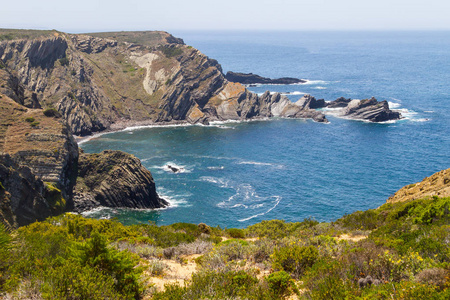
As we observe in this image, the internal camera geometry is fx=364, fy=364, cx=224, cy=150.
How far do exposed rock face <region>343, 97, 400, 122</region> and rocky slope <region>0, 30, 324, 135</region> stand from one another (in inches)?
666

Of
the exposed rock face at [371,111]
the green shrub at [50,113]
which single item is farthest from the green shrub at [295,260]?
the exposed rock face at [371,111]

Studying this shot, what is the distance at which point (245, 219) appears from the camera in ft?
214

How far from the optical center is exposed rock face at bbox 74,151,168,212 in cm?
7431

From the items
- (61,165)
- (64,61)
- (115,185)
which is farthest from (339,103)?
(61,165)

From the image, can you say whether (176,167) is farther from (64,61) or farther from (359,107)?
(64,61)

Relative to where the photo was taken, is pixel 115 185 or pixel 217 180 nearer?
pixel 115 185

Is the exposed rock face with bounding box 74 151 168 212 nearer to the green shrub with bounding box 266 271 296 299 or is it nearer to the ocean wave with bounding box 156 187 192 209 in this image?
the ocean wave with bounding box 156 187 192 209

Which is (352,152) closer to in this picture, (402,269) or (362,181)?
(362,181)

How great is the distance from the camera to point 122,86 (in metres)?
156

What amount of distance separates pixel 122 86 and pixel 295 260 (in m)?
150

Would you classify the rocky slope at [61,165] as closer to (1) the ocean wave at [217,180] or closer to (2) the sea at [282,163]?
(2) the sea at [282,163]

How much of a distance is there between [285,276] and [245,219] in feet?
166

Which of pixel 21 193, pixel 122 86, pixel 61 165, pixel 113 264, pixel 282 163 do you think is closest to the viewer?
pixel 113 264

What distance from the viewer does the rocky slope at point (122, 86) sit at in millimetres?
134500
